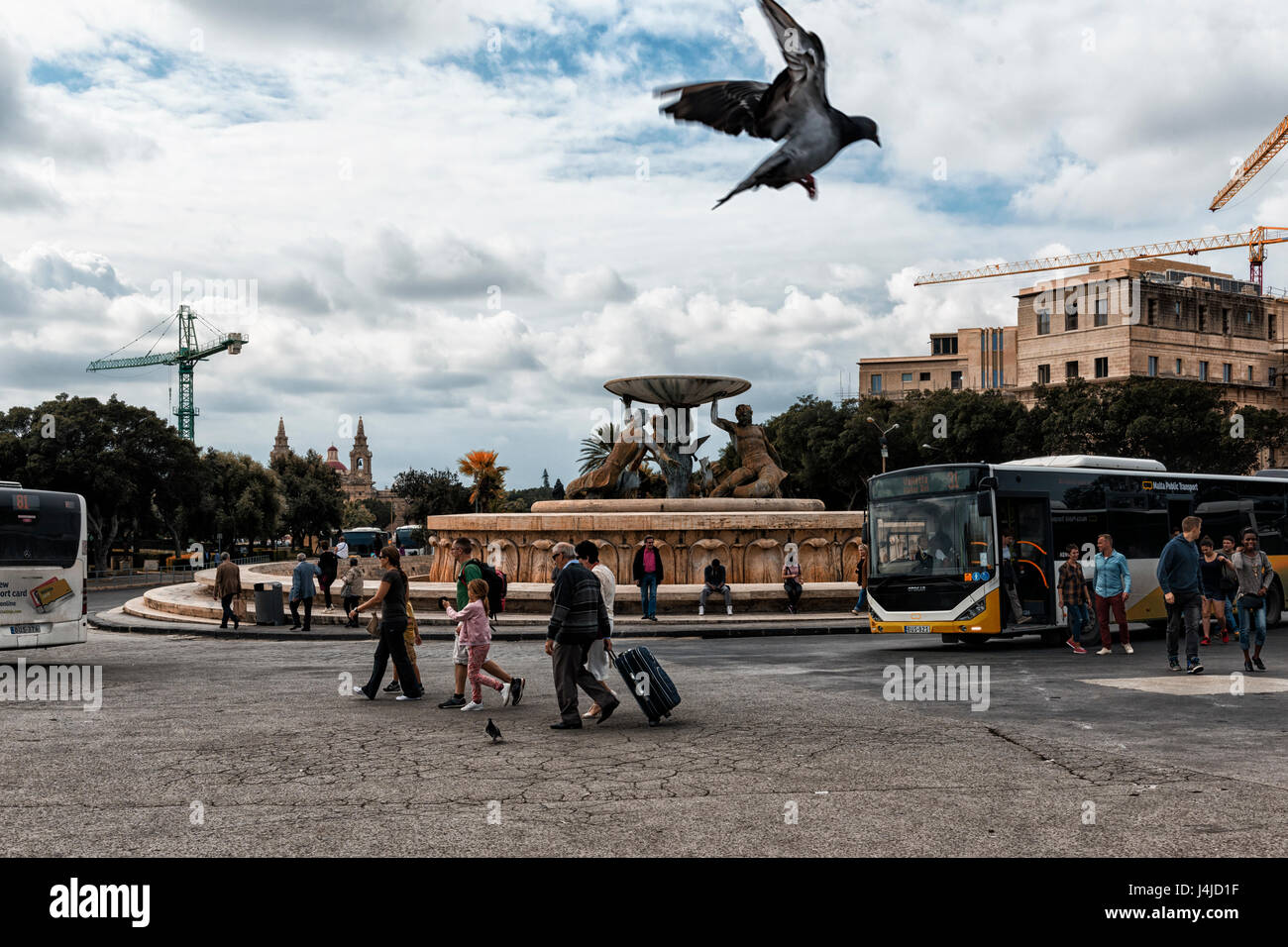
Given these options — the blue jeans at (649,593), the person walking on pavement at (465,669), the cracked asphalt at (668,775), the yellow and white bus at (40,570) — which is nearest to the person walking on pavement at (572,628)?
the cracked asphalt at (668,775)

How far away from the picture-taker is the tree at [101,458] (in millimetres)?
48812

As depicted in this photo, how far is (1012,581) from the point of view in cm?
1641

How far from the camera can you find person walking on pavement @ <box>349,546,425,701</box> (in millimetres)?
10953

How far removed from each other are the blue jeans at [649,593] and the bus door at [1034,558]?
21.9 ft

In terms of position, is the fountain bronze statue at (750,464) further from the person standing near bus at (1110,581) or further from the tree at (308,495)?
the tree at (308,495)

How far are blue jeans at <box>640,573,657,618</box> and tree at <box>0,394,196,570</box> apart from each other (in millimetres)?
35014

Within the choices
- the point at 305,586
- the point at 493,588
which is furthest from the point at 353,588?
the point at 493,588

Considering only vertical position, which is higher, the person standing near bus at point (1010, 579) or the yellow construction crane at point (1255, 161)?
the yellow construction crane at point (1255, 161)

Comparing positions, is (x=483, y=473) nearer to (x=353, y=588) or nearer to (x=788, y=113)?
(x=353, y=588)

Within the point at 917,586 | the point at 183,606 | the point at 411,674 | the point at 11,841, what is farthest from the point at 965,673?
the point at 183,606

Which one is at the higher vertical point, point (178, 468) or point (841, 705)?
point (178, 468)

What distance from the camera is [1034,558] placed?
16.9m

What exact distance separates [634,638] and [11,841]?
1361cm

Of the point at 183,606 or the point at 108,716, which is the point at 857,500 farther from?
the point at 108,716
